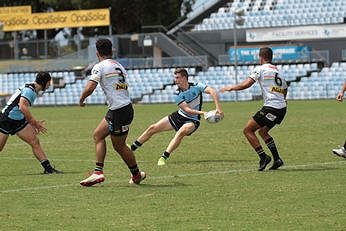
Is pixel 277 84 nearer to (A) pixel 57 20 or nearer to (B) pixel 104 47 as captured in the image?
(B) pixel 104 47

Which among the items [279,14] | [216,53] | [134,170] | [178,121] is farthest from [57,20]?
[134,170]

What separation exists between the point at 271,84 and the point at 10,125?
4473 millimetres

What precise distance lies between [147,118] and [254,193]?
2328 cm

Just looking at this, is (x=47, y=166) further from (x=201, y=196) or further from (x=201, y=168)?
(x=201, y=196)

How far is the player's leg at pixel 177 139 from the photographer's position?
1605 cm

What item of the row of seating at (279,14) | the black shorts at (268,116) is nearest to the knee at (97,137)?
the black shorts at (268,116)

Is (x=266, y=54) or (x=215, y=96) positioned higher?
(x=266, y=54)

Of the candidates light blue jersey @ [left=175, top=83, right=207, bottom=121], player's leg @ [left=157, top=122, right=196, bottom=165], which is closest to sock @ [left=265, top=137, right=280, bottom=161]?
player's leg @ [left=157, top=122, right=196, bottom=165]

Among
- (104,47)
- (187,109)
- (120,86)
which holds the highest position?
(104,47)

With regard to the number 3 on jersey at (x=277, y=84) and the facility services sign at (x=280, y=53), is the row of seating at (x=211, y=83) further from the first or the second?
the number 3 on jersey at (x=277, y=84)

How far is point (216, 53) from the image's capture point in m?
63.6

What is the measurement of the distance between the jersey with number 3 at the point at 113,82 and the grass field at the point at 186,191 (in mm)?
1212

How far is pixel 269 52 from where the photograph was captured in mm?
14438

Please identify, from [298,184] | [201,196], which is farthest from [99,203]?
[298,184]
